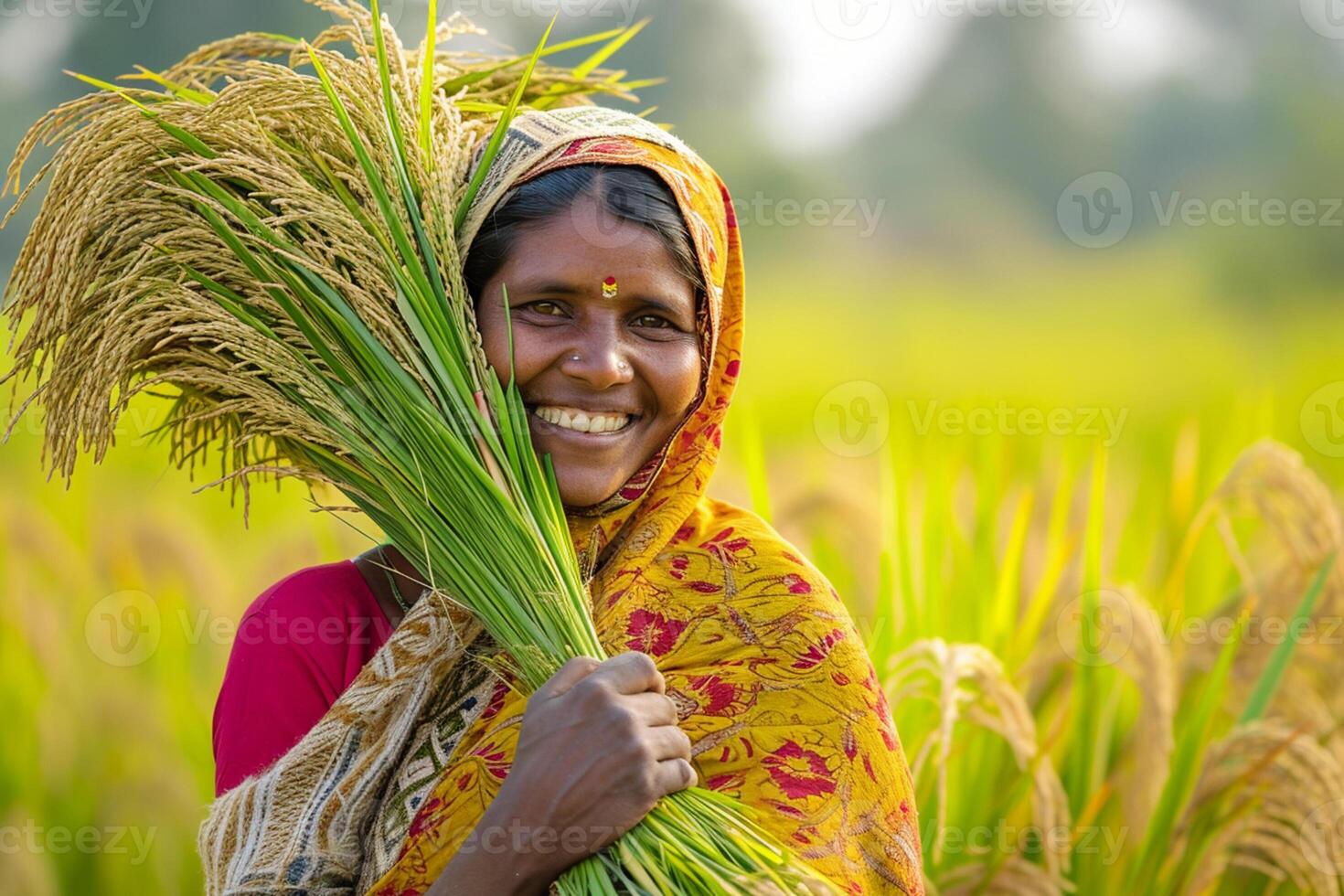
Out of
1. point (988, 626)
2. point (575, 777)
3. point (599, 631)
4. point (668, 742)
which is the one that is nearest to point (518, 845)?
point (575, 777)

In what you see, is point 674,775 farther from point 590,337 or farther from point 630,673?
point 590,337

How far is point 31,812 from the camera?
3.69 m

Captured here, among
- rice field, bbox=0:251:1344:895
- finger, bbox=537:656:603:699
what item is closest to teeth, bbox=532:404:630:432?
finger, bbox=537:656:603:699

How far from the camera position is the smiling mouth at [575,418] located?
190cm

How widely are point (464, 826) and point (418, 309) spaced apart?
28.0 inches

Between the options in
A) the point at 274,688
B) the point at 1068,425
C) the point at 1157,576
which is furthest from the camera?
the point at 1068,425

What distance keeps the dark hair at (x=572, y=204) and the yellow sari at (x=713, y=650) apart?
0.02 m

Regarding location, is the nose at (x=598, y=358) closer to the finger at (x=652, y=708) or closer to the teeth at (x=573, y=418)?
the teeth at (x=573, y=418)

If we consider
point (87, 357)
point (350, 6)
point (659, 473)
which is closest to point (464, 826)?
point (659, 473)

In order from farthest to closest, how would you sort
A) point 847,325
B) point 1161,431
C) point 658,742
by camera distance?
point 847,325
point 1161,431
point 658,742

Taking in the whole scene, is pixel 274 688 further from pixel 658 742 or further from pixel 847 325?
pixel 847 325

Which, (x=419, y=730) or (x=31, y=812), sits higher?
(x=419, y=730)

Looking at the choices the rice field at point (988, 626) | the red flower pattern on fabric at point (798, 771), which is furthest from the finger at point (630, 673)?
the rice field at point (988, 626)

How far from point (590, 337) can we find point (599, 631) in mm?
425
